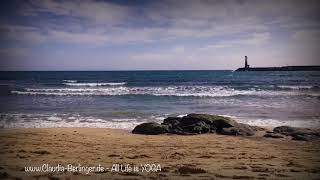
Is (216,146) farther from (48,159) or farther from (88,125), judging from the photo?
(88,125)

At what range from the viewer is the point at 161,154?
272 inches

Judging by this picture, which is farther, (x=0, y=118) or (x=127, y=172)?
(x=0, y=118)

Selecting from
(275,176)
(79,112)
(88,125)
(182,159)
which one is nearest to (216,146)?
(182,159)

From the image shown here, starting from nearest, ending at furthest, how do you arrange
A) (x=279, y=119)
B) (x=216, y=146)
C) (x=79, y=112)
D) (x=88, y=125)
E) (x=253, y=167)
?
(x=253, y=167)
(x=216, y=146)
(x=88, y=125)
(x=279, y=119)
(x=79, y=112)

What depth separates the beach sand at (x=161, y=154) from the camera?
5.26m

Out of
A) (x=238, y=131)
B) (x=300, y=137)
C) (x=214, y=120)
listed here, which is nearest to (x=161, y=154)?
(x=238, y=131)

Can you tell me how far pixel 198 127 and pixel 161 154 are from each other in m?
3.15

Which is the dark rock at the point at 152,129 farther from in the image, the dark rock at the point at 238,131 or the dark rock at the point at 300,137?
the dark rock at the point at 300,137

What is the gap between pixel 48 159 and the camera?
625cm

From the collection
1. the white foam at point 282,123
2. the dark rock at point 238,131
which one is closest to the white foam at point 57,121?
the dark rock at point 238,131

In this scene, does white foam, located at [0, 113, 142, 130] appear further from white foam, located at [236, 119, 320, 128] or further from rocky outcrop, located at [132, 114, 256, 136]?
white foam, located at [236, 119, 320, 128]

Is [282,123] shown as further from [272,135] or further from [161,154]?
[161,154]

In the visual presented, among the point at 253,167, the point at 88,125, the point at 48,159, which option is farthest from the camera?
the point at 88,125

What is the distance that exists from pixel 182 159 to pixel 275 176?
74.7 inches
